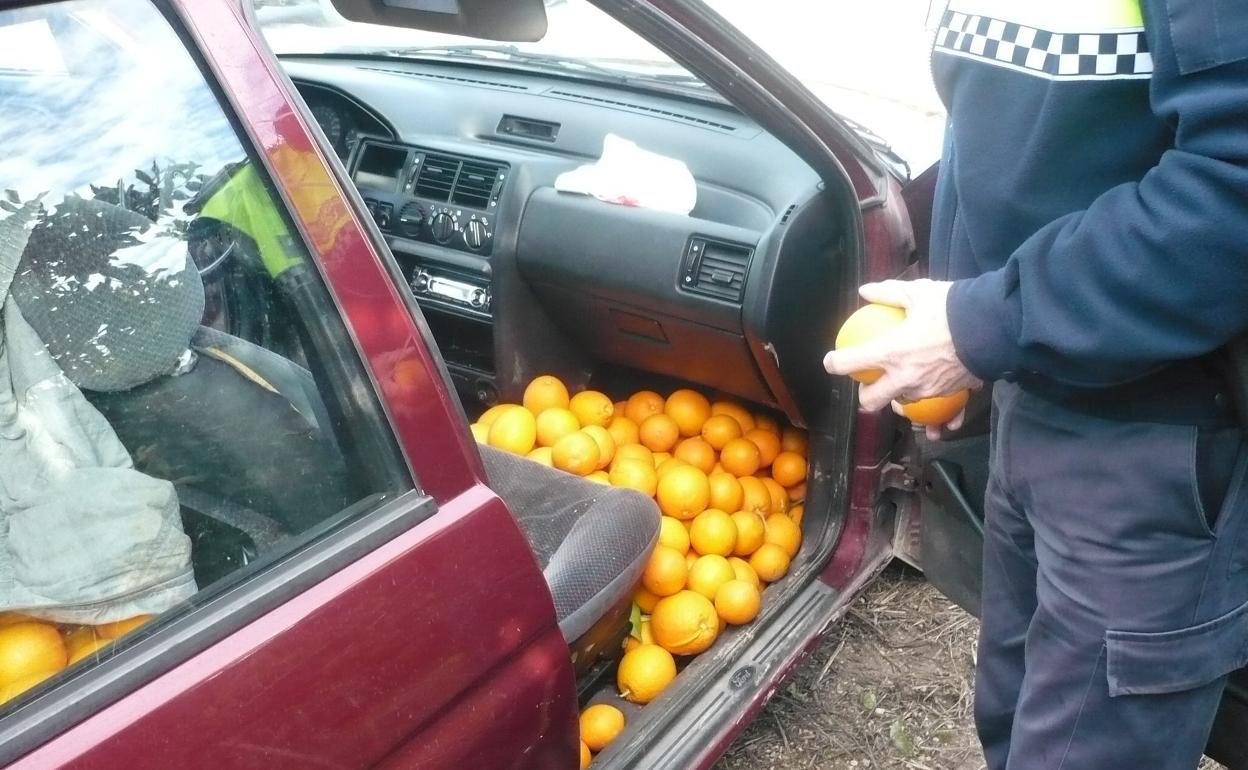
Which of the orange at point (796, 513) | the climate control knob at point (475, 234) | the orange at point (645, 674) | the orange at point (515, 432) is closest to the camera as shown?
the orange at point (645, 674)

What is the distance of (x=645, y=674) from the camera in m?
2.23

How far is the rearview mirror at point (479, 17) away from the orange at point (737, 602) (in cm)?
133

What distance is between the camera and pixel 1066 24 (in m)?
1.18

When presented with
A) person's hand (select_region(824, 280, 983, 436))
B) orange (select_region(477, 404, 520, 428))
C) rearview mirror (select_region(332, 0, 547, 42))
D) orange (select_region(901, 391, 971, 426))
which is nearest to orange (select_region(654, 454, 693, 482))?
orange (select_region(477, 404, 520, 428))

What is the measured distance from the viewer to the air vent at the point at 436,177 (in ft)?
9.80

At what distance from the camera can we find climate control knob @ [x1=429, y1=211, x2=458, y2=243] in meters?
2.98

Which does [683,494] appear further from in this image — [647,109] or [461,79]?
[461,79]

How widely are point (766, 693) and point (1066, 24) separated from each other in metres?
1.48

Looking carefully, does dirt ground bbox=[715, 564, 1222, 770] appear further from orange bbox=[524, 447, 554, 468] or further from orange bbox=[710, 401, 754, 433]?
orange bbox=[524, 447, 554, 468]

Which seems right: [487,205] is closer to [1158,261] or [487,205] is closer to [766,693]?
[766,693]


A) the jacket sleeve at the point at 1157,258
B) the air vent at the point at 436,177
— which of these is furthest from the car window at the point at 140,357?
the air vent at the point at 436,177

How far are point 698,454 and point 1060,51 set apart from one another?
1.74 meters

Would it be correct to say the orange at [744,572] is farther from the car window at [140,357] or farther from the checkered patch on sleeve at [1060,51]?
the checkered patch on sleeve at [1060,51]

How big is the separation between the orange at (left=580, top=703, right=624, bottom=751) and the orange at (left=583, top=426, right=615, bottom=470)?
0.71 m
